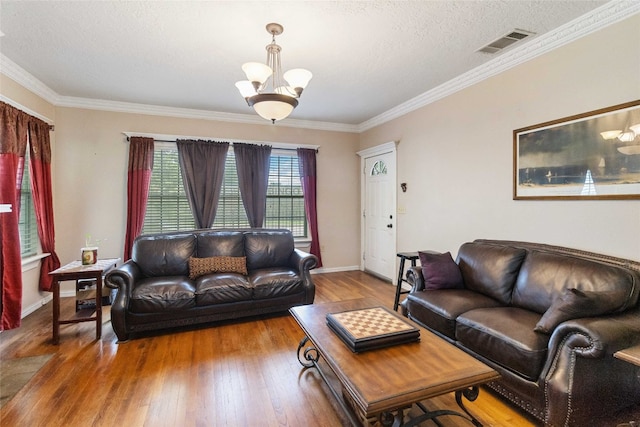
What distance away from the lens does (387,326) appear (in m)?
1.87

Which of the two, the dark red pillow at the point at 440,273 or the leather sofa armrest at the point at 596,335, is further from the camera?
the dark red pillow at the point at 440,273

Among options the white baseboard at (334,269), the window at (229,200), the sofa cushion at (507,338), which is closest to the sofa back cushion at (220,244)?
the window at (229,200)

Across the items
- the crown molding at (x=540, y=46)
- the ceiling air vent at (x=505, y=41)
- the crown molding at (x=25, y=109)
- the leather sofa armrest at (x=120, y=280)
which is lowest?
the leather sofa armrest at (x=120, y=280)

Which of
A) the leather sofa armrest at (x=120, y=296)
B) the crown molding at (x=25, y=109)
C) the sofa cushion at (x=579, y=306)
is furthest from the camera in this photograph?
the crown molding at (x=25, y=109)

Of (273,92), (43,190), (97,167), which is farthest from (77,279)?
(273,92)

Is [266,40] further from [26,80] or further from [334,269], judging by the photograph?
[334,269]

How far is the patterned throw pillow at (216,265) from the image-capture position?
344cm

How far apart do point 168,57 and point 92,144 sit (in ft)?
7.21

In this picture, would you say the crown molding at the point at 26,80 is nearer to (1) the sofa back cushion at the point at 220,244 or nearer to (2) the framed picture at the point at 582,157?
(1) the sofa back cushion at the point at 220,244

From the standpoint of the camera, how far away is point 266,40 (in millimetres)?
2662

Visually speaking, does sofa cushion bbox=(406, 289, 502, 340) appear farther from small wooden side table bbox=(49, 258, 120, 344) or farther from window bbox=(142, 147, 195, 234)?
window bbox=(142, 147, 195, 234)

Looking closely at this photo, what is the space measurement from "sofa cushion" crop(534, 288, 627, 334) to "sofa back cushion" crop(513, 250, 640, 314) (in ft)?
0.05

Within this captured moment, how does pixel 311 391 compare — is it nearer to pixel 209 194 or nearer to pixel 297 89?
pixel 297 89

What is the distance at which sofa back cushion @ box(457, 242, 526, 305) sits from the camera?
2.54 m
